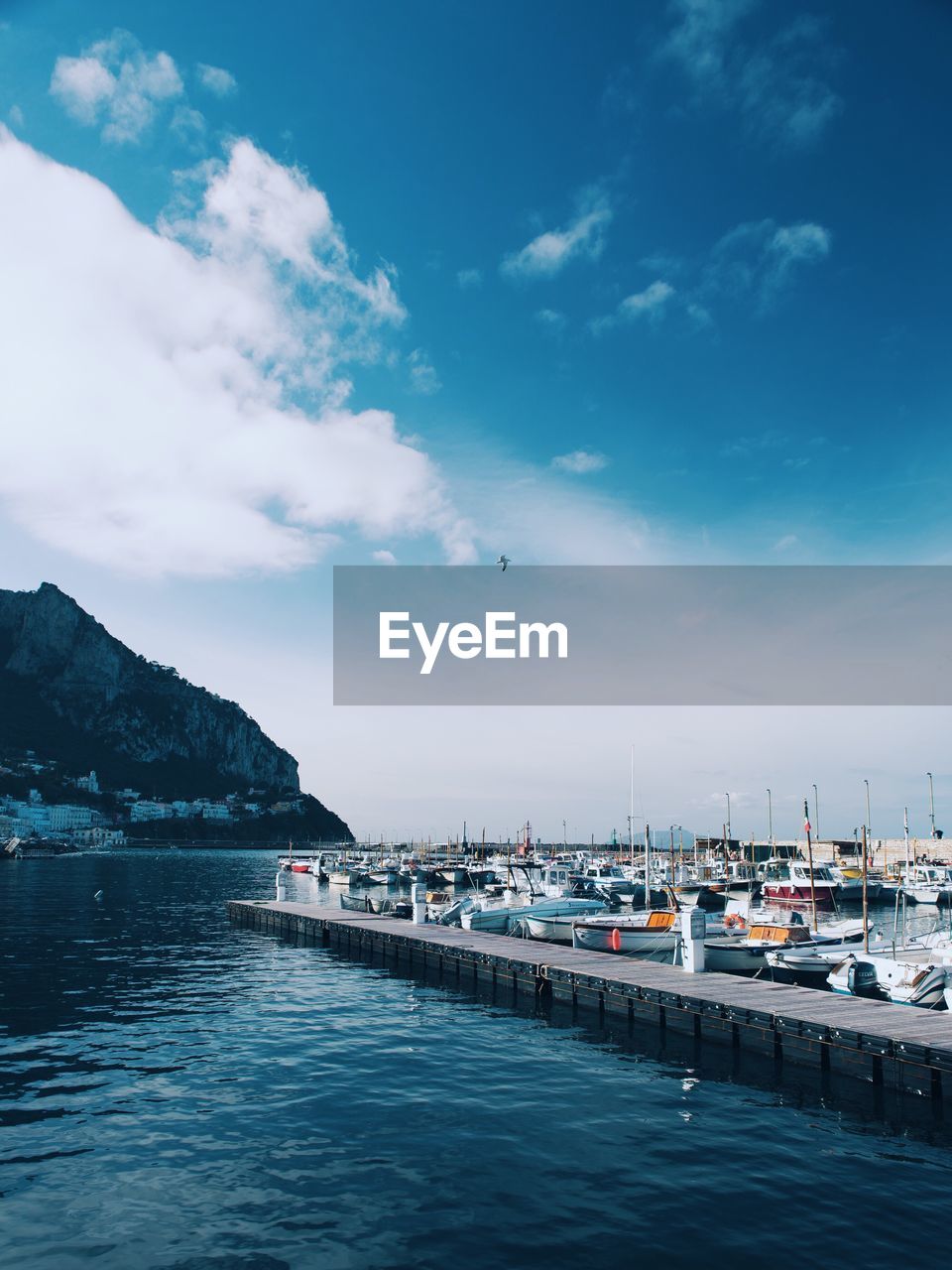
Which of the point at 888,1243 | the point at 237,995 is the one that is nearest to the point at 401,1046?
the point at 237,995

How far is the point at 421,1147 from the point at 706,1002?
1397 cm

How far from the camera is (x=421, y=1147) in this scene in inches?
729

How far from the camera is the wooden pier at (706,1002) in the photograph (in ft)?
76.4

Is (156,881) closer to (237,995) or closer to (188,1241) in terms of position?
(237,995)

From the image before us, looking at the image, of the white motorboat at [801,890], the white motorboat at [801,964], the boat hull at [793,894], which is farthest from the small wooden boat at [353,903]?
the white motorboat at [801,964]

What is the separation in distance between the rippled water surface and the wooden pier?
1.19 meters

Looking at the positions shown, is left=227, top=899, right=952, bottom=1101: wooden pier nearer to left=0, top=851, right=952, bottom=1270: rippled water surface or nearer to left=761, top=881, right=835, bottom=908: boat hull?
left=0, top=851, right=952, bottom=1270: rippled water surface

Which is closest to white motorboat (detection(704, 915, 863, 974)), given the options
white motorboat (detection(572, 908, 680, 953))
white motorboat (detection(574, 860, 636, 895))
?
white motorboat (detection(572, 908, 680, 953))

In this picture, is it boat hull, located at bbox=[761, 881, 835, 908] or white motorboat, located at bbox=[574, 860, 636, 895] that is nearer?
boat hull, located at bbox=[761, 881, 835, 908]

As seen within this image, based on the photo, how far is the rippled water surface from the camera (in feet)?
47.1

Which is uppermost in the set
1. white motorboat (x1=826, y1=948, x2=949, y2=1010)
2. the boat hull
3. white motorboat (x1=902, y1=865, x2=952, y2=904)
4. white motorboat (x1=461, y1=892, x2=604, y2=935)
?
white motorboat (x1=826, y1=948, x2=949, y2=1010)

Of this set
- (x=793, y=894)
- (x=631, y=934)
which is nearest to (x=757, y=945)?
(x=631, y=934)

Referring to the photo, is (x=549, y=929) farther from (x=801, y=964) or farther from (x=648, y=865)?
(x=801, y=964)

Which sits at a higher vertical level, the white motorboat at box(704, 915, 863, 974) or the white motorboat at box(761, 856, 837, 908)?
the white motorboat at box(704, 915, 863, 974)
